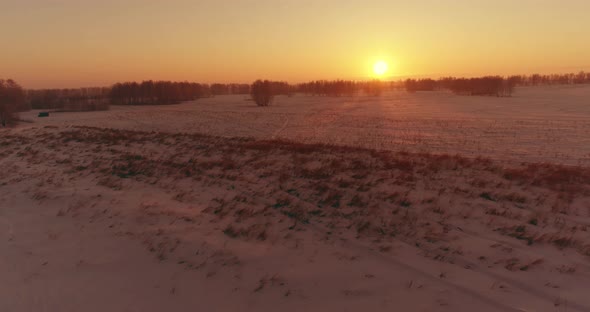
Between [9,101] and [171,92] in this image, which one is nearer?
[9,101]

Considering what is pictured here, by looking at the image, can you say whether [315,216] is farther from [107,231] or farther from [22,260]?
[22,260]

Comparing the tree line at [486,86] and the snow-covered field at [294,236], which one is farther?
the tree line at [486,86]

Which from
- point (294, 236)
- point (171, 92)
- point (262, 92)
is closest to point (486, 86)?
point (262, 92)

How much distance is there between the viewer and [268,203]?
25.8ft

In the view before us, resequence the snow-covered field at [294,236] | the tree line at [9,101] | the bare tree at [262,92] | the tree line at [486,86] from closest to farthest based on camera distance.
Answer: the snow-covered field at [294,236]
the tree line at [9,101]
the bare tree at [262,92]
the tree line at [486,86]

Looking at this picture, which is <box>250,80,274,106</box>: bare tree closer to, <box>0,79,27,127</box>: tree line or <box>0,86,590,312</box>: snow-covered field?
<box>0,79,27,127</box>: tree line

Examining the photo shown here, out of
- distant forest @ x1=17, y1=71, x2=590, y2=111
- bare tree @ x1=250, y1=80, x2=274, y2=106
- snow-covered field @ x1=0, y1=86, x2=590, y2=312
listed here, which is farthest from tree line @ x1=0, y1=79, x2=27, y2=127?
snow-covered field @ x1=0, y1=86, x2=590, y2=312

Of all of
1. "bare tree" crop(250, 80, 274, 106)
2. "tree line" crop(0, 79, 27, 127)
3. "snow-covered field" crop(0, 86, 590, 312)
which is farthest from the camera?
"bare tree" crop(250, 80, 274, 106)

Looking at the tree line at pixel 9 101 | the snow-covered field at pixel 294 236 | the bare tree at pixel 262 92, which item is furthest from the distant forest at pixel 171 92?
the snow-covered field at pixel 294 236

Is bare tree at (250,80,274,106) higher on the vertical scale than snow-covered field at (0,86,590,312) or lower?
higher

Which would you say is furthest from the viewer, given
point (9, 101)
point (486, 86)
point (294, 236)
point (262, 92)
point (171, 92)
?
point (171, 92)

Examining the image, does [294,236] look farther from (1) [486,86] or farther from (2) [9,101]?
(1) [486,86]

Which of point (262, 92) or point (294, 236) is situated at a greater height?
point (262, 92)

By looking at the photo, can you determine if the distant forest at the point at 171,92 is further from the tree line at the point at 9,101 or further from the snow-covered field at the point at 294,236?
the snow-covered field at the point at 294,236
